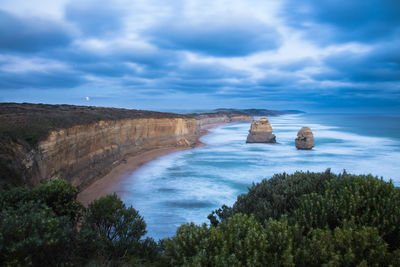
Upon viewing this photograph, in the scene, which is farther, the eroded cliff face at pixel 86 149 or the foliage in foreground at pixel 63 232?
the eroded cliff face at pixel 86 149

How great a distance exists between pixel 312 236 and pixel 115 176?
21813 mm

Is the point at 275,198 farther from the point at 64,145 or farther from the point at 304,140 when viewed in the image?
the point at 304,140

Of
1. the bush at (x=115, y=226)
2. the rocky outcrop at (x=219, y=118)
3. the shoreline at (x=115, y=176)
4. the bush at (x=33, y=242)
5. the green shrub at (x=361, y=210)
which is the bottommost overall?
the shoreline at (x=115, y=176)

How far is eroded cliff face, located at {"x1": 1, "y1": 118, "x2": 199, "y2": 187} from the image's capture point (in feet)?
47.2

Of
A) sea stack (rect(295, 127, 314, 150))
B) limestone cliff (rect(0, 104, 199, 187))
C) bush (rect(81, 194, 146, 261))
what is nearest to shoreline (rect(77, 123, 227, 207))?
limestone cliff (rect(0, 104, 199, 187))

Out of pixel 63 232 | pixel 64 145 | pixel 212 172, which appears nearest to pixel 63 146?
pixel 64 145

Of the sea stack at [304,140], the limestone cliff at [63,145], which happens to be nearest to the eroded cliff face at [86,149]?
the limestone cliff at [63,145]

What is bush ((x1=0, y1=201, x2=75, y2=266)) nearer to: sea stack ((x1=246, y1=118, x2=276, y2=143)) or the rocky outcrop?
sea stack ((x1=246, y1=118, x2=276, y2=143))

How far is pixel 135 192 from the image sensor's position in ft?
66.5

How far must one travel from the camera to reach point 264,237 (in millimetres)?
4602

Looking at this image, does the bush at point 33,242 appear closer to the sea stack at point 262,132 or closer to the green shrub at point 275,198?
the green shrub at point 275,198

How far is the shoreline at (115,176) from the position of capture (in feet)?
60.2

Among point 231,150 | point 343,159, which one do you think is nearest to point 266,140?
point 231,150

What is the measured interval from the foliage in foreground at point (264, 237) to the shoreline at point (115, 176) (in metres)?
10.6
